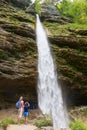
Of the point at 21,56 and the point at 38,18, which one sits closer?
the point at 21,56

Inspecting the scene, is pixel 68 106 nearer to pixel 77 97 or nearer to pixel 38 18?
pixel 77 97

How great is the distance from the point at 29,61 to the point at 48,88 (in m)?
3.08

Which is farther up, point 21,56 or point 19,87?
point 21,56

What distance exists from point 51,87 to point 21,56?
4018mm

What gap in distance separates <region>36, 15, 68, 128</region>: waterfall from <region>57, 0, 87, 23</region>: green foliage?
49.6 ft

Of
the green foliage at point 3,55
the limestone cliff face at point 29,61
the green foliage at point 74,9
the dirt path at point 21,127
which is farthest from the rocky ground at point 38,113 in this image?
the green foliage at point 74,9

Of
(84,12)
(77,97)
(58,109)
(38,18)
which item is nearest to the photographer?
(58,109)

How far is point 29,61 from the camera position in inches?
1095

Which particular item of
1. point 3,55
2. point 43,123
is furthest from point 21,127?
point 3,55

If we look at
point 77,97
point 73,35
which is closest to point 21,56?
point 73,35

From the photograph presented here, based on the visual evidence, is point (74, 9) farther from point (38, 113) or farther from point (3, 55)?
point (38, 113)

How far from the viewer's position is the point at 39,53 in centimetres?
2933

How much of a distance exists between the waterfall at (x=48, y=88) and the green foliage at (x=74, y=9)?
49.6ft

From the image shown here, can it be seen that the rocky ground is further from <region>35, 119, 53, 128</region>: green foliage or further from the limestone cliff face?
<region>35, 119, 53, 128</region>: green foliage
